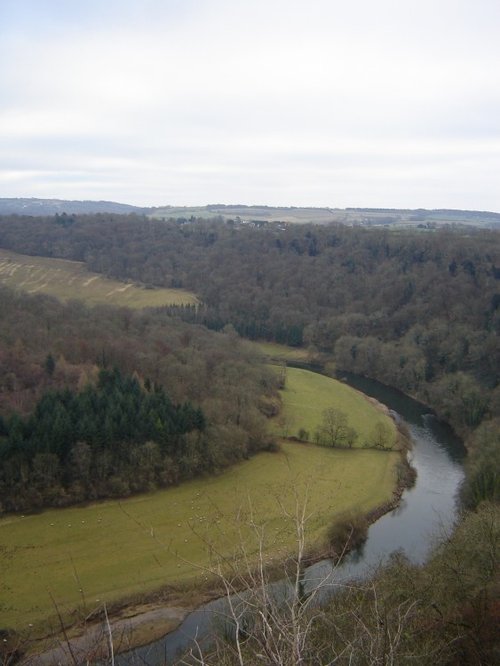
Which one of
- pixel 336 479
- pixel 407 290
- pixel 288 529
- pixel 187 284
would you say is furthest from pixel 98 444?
pixel 187 284

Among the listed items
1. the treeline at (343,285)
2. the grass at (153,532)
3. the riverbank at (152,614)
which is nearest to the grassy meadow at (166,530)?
the grass at (153,532)

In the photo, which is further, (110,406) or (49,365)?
(49,365)

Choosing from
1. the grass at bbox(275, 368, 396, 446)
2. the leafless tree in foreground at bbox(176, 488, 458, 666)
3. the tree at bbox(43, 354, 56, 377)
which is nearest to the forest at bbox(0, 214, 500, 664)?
the tree at bbox(43, 354, 56, 377)

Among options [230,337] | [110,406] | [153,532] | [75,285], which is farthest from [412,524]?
[75,285]

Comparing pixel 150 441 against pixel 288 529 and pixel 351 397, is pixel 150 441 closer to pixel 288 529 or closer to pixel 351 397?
pixel 288 529

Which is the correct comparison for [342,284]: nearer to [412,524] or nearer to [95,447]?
[412,524]

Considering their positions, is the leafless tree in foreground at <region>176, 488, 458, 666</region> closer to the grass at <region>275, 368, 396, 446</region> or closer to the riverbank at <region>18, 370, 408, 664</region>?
the riverbank at <region>18, 370, 408, 664</region>

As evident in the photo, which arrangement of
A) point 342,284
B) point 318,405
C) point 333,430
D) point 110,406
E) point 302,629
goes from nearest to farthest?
point 302,629 < point 110,406 < point 333,430 < point 318,405 < point 342,284
